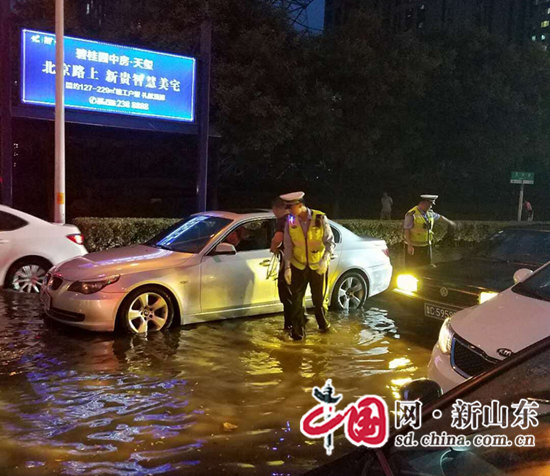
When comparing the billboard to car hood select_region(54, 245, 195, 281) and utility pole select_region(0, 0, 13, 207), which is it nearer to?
utility pole select_region(0, 0, 13, 207)

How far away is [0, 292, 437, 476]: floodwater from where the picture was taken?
378 centimetres

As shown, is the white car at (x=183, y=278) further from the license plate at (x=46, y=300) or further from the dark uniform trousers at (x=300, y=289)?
the dark uniform trousers at (x=300, y=289)

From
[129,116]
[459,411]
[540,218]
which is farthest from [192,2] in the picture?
[540,218]

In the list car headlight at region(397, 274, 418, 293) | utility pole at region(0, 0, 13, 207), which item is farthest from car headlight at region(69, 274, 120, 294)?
utility pole at region(0, 0, 13, 207)

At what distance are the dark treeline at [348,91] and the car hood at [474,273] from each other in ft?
32.6

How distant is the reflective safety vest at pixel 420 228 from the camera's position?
9039mm

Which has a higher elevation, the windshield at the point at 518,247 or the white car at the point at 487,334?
the windshield at the point at 518,247

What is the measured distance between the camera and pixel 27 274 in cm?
847

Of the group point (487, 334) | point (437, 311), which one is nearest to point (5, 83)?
point (437, 311)

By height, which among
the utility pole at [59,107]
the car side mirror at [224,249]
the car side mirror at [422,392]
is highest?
the utility pole at [59,107]

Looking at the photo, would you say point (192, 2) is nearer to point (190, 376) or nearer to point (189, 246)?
point (189, 246)

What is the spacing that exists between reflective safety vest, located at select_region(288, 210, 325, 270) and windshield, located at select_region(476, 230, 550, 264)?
7.60 feet

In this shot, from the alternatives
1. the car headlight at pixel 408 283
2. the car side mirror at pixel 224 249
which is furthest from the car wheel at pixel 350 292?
the car side mirror at pixel 224 249

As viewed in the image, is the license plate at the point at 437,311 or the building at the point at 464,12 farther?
the building at the point at 464,12
